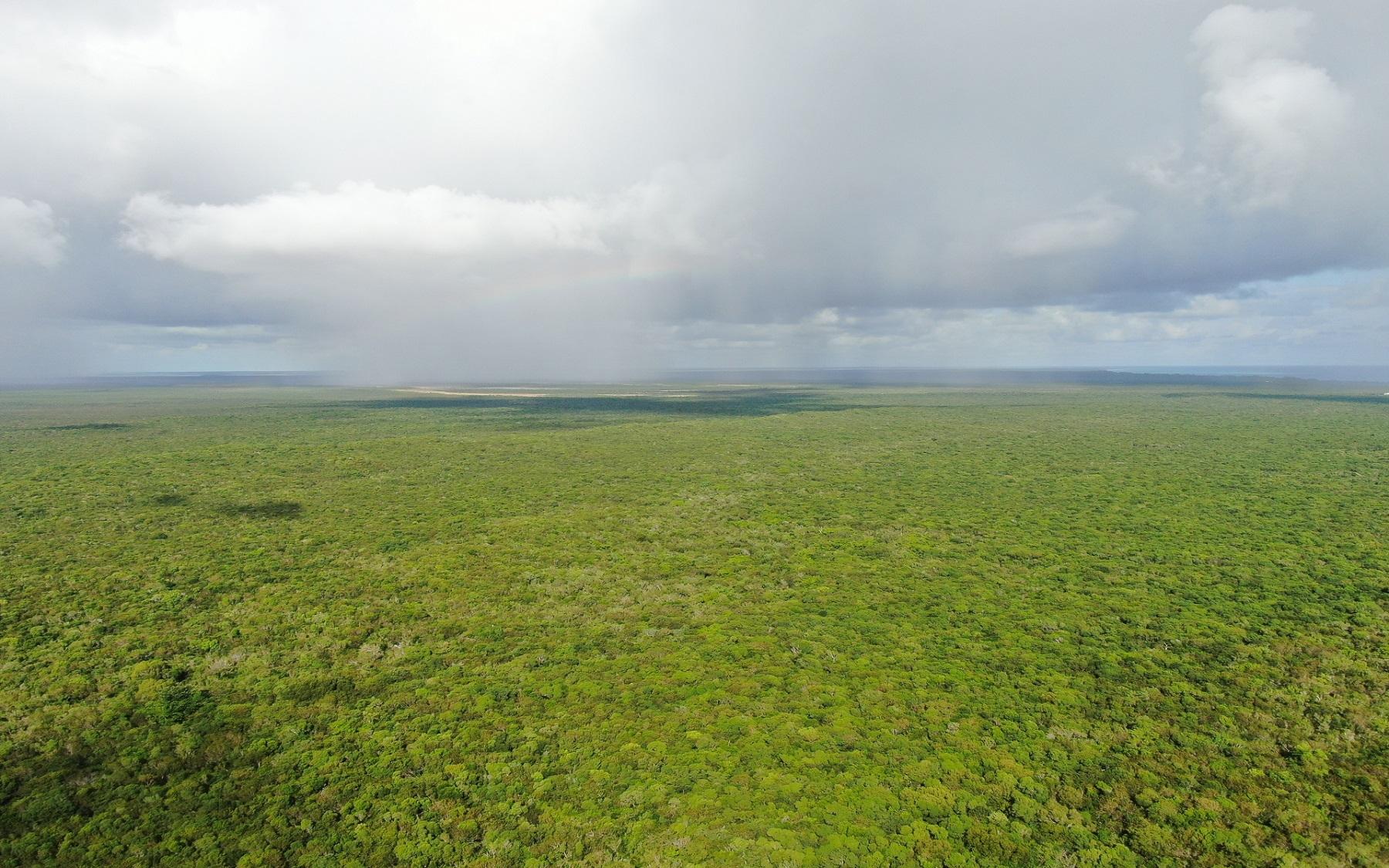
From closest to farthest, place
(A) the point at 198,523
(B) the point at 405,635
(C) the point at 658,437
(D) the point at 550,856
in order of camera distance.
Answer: (D) the point at 550,856
(B) the point at 405,635
(A) the point at 198,523
(C) the point at 658,437

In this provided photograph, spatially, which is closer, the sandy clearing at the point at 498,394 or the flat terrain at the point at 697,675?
the flat terrain at the point at 697,675

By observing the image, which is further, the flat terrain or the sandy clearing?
the sandy clearing

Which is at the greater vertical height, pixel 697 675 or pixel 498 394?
pixel 498 394

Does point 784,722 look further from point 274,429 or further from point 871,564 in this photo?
point 274,429

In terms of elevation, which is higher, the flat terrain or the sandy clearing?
the sandy clearing

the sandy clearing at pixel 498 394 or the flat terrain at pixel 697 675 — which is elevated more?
the sandy clearing at pixel 498 394

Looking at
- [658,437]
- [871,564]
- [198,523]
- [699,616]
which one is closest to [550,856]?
[699,616]

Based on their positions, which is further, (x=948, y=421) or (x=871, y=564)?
(x=948, y=421)

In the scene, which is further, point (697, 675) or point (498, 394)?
→ point (498, 394)
